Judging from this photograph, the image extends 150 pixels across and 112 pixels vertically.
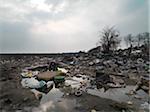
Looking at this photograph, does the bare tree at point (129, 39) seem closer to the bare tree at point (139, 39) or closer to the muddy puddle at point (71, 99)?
the bare tree at point (139, 39)

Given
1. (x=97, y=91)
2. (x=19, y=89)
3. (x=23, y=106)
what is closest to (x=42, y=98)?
(x=23, y=106)

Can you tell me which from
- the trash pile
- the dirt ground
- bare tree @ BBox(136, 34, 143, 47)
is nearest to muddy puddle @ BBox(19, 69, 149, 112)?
the trash pile

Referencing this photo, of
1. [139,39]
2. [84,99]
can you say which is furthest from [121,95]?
[139,39]

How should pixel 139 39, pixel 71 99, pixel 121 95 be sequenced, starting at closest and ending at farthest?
pixel 71 99, pixel 121 95, pixel 139 39

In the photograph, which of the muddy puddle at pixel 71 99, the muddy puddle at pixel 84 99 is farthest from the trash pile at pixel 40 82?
the muddy puddle at pixel 71 99

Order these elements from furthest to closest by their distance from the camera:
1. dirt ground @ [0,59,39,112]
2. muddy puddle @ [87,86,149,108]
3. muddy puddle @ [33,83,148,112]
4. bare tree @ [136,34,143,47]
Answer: bare tree @ [136,34,143,47] < muddy puddle @ [87,86,149,108] < dirt ground @ [0,59,39,112] < muddy puddle @ [33,83,148,112]

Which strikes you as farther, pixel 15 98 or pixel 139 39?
pixel 139 39

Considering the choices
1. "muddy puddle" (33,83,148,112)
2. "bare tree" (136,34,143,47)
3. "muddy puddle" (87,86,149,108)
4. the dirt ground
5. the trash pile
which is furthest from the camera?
"bare tree" (136,34,143,47)

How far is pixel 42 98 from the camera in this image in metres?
7.04

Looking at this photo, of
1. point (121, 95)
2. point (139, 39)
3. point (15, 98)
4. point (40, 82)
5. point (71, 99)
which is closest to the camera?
point (15, 98)

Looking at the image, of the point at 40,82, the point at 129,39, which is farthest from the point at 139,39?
the point at 40,82

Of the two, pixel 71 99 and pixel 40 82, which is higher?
pixel 40 82

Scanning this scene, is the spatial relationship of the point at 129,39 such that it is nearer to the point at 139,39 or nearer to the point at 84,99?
the point at 139,39

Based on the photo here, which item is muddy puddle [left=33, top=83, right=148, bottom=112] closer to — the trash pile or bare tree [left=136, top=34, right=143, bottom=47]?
the trash pile
